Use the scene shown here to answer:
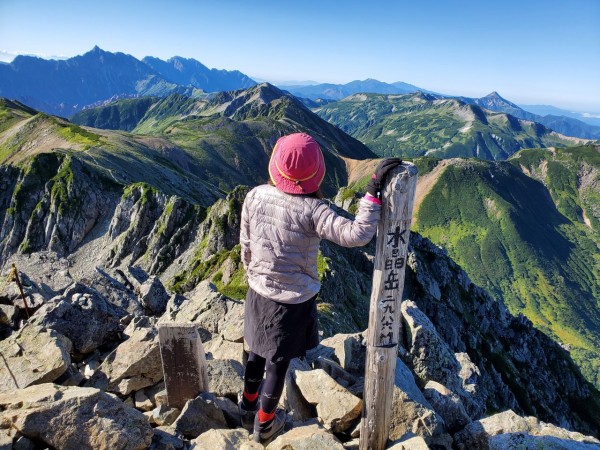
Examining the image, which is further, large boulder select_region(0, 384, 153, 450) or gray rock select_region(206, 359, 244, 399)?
gray rock select_region(206, 359, 244, 399)

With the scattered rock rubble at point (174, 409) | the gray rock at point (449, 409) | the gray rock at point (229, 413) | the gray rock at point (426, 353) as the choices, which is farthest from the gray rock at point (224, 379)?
the gray rock at point (426, 353)

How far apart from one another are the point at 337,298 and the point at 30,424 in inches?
1113

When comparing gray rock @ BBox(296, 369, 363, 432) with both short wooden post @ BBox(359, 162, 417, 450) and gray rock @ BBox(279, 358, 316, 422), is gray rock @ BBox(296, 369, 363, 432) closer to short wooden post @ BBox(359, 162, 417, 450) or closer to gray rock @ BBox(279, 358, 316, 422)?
gray rock @ BBox(279, 358, 316, 422)

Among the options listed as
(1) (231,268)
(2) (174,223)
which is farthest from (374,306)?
(2) (174,223)

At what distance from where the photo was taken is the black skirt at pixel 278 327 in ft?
23.4

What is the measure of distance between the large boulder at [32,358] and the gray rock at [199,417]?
316cm

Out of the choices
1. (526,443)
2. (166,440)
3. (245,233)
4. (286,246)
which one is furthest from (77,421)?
(526,443)

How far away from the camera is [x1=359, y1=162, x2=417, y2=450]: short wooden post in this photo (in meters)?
6.35

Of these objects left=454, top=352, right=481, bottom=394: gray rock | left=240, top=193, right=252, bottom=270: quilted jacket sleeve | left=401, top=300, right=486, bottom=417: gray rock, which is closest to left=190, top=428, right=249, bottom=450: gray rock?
left=240, top=193, right=252, bottom=270: quilted jacket sleeve

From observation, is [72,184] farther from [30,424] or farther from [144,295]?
[30,424]

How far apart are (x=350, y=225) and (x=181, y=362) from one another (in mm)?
5122

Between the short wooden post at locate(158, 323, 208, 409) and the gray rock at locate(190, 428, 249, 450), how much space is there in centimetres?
121

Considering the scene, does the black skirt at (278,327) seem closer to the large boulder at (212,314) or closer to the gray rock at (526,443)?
the gray rock at (526,443)

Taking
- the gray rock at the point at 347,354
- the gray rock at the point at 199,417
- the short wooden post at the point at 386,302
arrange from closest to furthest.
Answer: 1. the short wooden post at the point at 386,302
2. the gray rock at the point at 199,417
3. the gray rock at the point at 347,354
